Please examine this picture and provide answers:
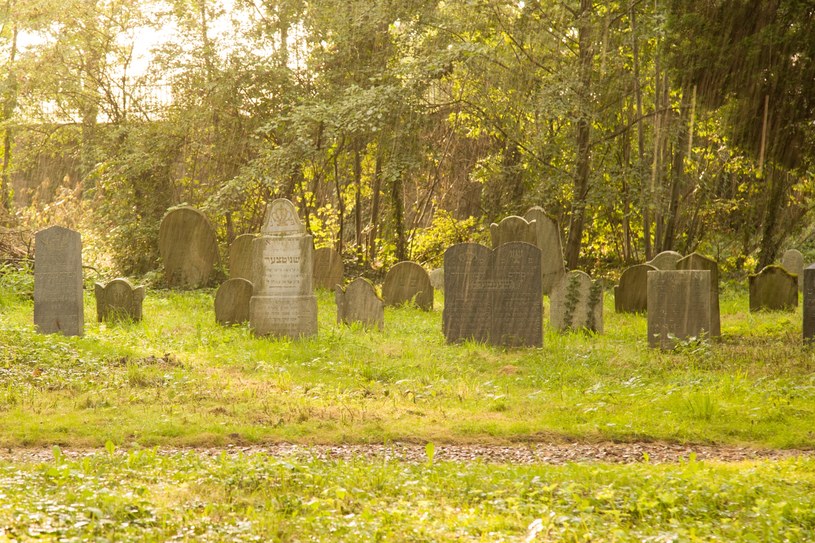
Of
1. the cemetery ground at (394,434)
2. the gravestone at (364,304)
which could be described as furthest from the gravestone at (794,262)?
the gravestone at (364,304)

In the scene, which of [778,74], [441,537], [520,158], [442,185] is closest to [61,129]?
[442,185]

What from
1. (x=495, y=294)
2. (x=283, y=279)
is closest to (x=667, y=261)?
(x=495, y=294)

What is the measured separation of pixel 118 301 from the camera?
14.0 m

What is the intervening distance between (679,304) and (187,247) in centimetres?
1178

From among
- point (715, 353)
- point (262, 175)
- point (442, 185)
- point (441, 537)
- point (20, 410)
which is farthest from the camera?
point (442, 185)

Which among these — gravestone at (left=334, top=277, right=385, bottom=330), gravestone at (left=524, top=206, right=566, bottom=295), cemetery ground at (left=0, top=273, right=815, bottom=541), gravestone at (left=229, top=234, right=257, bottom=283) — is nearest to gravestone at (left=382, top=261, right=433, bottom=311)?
gravestone at (left=524, top=206, right=566, bottom=295)

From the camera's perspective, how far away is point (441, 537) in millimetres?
4469

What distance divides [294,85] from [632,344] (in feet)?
42.3

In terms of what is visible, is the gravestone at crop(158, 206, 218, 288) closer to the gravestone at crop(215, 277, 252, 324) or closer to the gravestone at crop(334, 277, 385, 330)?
the gravestone at crop(215, 277, 252, 324)

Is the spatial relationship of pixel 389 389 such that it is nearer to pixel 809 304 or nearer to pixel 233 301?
pixel 233 301

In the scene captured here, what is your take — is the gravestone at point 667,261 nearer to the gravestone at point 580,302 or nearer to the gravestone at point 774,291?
the gravestone at point 774,291

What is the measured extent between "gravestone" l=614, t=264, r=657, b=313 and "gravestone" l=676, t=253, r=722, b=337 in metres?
1.80

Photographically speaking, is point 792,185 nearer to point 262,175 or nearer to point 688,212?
point 688,212

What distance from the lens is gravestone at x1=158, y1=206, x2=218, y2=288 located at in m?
19.4
